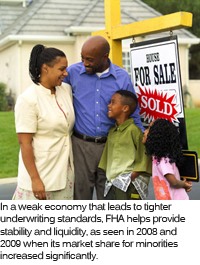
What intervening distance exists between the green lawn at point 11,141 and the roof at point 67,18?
5947mm

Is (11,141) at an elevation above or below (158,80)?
below

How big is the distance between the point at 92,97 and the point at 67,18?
1695cm

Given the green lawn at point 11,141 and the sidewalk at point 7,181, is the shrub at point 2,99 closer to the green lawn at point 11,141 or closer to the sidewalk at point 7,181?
the green lawn at point 11,141

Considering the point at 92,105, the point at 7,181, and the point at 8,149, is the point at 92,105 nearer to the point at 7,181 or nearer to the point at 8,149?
the point at 7,181

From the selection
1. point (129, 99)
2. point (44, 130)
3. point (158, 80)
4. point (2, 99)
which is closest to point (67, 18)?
point (2, 99)

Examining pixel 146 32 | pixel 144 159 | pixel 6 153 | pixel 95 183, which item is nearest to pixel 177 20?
pixel 146 32

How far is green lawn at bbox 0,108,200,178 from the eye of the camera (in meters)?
9.61

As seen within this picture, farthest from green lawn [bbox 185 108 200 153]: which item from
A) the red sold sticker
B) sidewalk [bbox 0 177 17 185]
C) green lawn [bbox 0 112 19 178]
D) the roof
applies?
the red sold sticker

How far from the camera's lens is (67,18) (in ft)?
66.3

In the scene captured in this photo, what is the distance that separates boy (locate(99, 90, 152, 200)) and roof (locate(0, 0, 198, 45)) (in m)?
15.4

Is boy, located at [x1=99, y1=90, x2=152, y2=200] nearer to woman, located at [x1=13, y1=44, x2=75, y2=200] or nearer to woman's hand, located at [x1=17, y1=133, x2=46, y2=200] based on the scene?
woman, located at [x1=13, y1=44, x2=75, y2=200]

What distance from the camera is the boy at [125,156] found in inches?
152

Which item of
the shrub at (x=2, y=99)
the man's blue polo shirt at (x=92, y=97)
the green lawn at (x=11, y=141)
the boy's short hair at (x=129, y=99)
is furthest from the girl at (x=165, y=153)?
the shrub at (x=2, y=99)
